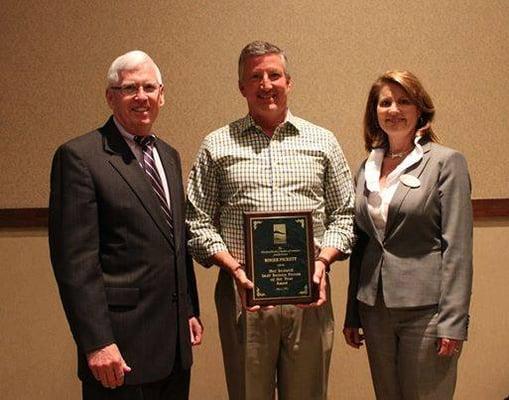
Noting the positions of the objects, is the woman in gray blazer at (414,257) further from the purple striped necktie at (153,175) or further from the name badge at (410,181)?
the purple striped necktie at (153,175)

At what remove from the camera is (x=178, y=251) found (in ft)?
6.53

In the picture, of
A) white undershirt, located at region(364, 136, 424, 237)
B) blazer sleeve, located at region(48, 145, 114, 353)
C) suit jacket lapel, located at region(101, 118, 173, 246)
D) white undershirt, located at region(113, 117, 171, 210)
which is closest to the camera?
blazer sleeve, located at region(48, 145, 114, 353)

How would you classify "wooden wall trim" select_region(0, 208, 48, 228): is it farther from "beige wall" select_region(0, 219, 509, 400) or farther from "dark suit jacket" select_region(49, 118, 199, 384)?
"dark suit jacket" select_region(49, 118, 199, 384)

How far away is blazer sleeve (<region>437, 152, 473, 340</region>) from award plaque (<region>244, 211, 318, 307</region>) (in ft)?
1.39

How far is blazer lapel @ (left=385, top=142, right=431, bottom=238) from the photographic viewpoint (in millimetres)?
2080

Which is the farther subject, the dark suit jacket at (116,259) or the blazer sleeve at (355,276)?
the blazer sleeve at (355,276)

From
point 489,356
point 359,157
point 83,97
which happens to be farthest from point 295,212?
point 489,356

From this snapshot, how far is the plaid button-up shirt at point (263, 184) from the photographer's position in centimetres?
215

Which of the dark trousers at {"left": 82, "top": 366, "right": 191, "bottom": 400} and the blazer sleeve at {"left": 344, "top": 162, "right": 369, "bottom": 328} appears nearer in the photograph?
the dark trousers at {"left": 82, "top": 366, "right": 191, "bottom": 400}

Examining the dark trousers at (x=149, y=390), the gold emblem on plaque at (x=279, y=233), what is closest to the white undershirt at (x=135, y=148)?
the gold emblem on plaque at (x=279, y=233)

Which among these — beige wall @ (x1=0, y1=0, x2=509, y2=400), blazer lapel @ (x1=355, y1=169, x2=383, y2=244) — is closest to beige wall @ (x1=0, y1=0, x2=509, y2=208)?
beige wall @ (x1=0, y1=0, x2=509, y2=400)

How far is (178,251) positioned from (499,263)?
1904mm

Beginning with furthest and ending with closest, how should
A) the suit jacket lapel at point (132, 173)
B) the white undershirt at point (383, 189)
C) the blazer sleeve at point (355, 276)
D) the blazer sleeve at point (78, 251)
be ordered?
the blazer sleeve at point (355, 276) < the white undershirt at point (383, 189) < the suit jacket lapel at point (132, 173) < the blazer sleeve at point (78, 251)

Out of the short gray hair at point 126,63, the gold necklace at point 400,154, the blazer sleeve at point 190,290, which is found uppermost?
the short gray hair at point 126,63
